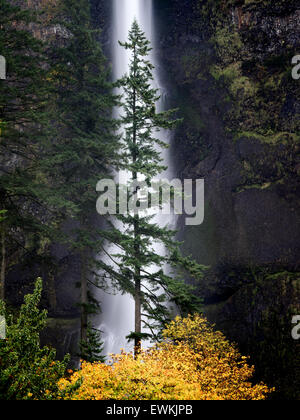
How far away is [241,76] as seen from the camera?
27.5 metres

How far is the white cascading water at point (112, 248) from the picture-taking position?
25844 millimetres

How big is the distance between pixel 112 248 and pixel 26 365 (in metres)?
20.4

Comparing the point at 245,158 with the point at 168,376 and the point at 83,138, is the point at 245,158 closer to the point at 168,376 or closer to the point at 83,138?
the point at 83,138

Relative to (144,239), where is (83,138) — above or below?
above

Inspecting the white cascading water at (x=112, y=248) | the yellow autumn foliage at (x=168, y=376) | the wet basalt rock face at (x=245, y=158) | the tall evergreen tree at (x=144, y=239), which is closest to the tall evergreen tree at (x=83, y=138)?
the tall evergreen tree at (x=144, y=239)

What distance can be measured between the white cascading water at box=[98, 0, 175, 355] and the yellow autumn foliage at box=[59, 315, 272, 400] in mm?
5612

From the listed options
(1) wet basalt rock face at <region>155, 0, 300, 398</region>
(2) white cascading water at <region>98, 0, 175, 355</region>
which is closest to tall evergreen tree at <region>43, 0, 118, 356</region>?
(2) white cascading water at <region>98, 0, 175, 355</region>

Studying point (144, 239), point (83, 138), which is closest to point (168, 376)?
point (144, 239)

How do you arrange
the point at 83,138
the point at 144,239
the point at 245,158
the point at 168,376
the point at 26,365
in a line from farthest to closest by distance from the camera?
the point at 245,158
the point at 83,138
the point at 144,239
the point at 168,376
the point at 26,365

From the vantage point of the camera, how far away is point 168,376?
11688mm

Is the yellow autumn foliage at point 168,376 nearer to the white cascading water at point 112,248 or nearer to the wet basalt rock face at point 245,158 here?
the wet basalt rock face at point 245,158

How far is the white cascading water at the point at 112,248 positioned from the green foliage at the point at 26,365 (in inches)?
468

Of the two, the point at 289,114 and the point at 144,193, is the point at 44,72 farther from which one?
the point at 289,114
